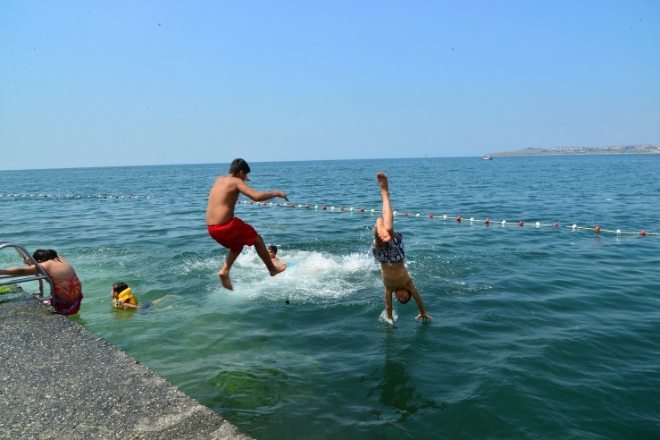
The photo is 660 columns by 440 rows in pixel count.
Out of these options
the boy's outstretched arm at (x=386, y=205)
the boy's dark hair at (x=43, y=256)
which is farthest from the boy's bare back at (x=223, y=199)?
the boy's dark hair at (x=43, y=256)

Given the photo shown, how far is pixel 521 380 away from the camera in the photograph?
7.13 m

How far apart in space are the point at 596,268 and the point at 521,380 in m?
8.73

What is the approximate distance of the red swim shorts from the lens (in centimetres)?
690

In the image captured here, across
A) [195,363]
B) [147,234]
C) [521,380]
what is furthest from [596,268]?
[147,234]

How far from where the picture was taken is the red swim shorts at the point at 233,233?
22.6ft

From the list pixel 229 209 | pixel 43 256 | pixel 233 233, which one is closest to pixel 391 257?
pixel 233 233

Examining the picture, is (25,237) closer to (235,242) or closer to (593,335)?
(235,242)

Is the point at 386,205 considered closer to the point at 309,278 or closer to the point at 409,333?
the point at 409,333

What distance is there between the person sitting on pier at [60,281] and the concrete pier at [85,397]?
2062 mm

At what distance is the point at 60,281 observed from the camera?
8.37 m

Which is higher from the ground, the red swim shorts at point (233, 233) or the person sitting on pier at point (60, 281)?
the red swim shorts at point (233, 233)

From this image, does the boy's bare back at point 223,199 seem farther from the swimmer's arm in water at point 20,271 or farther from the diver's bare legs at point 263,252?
the swimmer's arm in water at point 20,271

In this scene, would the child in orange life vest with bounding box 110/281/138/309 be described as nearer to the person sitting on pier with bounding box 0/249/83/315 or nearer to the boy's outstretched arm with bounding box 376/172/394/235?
the person sitting on pier with bounding box 0/249/83/315

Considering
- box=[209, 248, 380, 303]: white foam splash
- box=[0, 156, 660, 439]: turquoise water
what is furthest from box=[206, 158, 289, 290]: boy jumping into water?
box=[209, 248, 380, 303]: white foam splash
